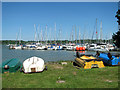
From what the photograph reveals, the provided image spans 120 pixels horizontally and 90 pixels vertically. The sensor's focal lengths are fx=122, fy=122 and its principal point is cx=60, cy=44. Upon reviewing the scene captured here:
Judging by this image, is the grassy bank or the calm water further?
the calm water

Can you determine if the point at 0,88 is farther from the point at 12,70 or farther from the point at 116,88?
the point at 116,88

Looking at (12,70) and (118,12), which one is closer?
(12,70)

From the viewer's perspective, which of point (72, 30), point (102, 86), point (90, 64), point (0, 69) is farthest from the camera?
point (72, 30)

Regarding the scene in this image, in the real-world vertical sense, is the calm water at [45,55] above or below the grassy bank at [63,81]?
below

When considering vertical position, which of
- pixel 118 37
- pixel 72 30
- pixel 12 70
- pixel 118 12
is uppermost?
pixel 72 30

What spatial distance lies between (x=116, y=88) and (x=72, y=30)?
76.1 metres

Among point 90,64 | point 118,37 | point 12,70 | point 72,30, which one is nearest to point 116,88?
point 90,64

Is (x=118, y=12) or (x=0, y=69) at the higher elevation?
(x=118, y=12)

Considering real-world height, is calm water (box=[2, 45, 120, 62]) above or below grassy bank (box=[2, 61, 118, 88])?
below

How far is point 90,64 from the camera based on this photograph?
44.6ft

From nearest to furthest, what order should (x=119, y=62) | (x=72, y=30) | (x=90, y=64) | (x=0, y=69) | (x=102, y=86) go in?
(x=102, y=86)
(x=0, y=69)
(x=90, y=64)
(x=119, y=62)
(x=72, y=30)

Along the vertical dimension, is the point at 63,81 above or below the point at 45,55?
above

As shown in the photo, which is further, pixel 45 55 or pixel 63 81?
pixel 45 55

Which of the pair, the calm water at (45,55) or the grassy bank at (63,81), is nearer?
the grassy bank at (63,81)
